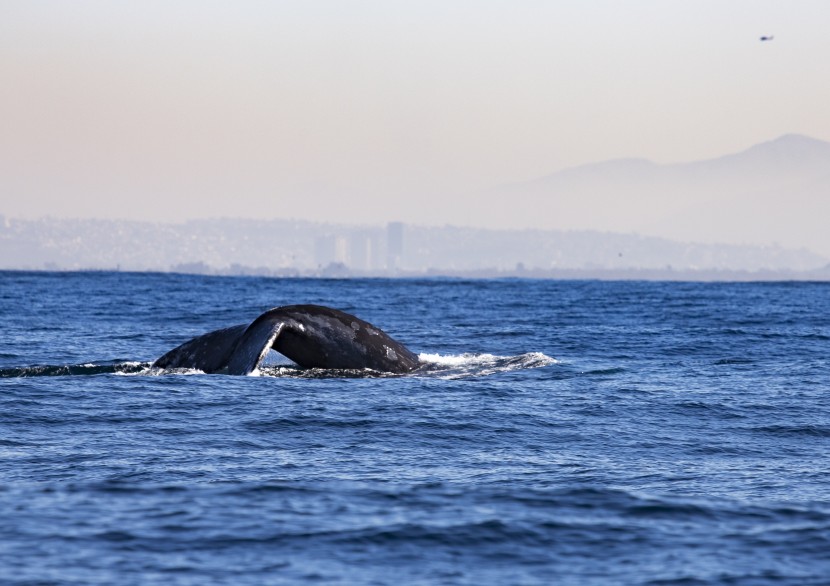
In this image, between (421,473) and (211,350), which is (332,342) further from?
(421,473)

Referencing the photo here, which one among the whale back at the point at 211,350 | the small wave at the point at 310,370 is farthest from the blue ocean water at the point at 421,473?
the whale back at the point at 211,350

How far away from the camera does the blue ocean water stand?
820cm

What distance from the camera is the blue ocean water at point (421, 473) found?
8203mm

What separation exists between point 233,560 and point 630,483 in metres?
4.54

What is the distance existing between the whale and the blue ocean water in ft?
1.01

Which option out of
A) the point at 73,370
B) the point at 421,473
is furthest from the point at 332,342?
the point at 421,473

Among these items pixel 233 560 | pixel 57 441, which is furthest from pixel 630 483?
pixel 57 441

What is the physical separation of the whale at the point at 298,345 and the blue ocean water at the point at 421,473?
1.01ft

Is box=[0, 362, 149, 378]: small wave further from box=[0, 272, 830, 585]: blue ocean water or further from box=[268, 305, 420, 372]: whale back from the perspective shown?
box=[268, 305, 420, 372]: whale back

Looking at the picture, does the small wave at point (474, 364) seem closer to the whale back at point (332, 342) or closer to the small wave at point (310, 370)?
the small wave at point (310, 370)

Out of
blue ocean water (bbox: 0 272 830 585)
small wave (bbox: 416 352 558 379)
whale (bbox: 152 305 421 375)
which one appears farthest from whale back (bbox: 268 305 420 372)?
small wave (bbox: 416 352 558 379)

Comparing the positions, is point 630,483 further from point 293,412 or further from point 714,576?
point 293,412

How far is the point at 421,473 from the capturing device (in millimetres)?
11648

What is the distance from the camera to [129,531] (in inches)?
348
